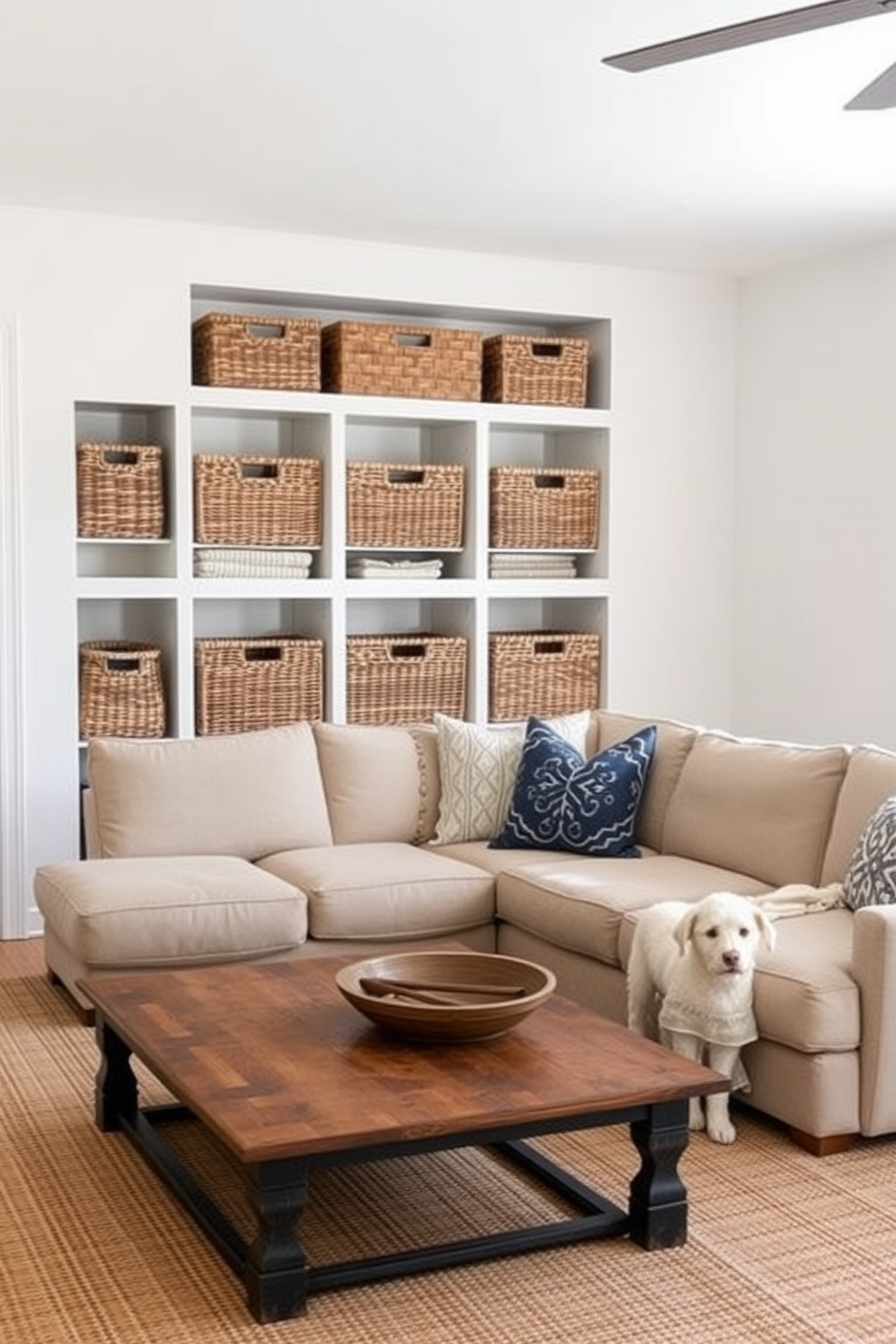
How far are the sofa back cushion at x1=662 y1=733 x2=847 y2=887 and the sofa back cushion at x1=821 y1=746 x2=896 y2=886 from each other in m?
0.06

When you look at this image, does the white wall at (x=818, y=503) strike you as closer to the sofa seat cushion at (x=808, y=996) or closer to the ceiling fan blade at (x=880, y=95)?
the sofa seat cushion at (x=808, y=996)

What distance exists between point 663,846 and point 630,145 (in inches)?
82.7

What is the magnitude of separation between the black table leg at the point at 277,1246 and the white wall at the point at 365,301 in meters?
3.21

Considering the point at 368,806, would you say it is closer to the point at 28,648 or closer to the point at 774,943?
the point at 28,648

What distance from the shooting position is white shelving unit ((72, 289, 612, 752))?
6.11 m

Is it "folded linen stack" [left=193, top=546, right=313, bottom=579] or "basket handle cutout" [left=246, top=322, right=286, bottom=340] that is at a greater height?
"basket handle cutout" [left=246, top=322, right=286, bottom=340]

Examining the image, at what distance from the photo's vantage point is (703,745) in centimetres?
514

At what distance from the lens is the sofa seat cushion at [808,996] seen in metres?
3.69

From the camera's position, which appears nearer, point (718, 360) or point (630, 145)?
point (630, 145)

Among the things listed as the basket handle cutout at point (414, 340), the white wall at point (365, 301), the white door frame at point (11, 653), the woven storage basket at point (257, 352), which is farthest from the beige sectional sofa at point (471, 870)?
the basket handle cutout at point (414, 340)

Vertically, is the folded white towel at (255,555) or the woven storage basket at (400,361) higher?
the woven storage basket at (400,361)

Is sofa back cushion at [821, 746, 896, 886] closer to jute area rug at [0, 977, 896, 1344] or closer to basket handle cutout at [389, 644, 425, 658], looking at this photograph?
jute area rug at [0, 977, 896, 1344]

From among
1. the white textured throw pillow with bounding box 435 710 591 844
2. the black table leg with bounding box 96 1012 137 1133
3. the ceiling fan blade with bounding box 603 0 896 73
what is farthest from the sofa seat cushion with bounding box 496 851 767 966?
the ceiling fan blade with bounding box 603 0 896 73

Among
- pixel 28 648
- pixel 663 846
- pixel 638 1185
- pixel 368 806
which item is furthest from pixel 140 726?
pixel 638 1185
